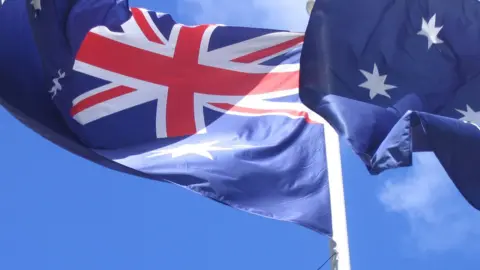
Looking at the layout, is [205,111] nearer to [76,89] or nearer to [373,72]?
[76,89]

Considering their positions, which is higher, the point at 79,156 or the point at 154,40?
the point at 154,40

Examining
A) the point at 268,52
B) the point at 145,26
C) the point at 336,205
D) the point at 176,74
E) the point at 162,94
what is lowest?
the point at 336,205

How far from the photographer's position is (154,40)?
13344 mm

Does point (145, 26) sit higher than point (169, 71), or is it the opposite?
point (145, 26)

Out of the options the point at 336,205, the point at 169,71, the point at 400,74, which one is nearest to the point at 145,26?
the point at 169,71

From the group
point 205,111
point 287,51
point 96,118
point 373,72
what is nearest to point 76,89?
point 96,118

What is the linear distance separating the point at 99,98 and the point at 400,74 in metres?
3.71

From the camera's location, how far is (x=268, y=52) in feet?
42.9

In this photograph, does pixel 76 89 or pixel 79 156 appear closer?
pixel 79 156

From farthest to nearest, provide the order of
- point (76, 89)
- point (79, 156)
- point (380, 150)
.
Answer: point (76, 89) → point (79, 156) → point (380, 150)

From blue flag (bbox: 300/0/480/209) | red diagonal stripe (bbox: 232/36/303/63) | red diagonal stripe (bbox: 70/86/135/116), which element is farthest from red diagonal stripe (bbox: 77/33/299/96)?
blue flag (bbox: 300/0/480/209)

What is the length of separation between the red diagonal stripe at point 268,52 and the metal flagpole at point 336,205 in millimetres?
2095

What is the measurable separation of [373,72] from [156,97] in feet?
9.90

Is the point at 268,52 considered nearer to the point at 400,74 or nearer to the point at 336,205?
the point at 400,74
